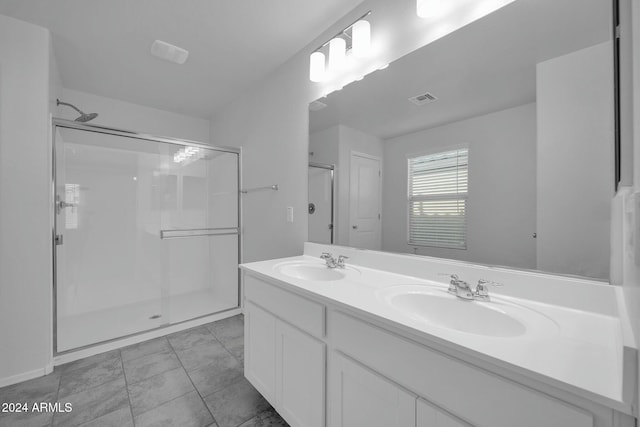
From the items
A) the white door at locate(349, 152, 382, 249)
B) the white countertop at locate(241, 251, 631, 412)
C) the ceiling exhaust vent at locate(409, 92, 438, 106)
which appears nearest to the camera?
the white countertop at locate(241, 251, 631, 412)

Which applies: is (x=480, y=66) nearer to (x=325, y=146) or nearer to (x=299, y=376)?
(x=325, y=146)

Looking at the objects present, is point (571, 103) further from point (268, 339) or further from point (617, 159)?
point (268, 339)

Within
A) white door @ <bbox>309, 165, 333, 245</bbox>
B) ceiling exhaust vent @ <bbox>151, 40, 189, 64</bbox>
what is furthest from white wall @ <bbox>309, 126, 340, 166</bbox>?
ceiling exhaust vent @ <bbox>151, 40, 189, 64</bbox>

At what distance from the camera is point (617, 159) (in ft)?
2.55

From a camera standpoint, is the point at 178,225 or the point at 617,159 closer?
the point at 617,159

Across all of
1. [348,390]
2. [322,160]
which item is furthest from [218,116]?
[348,390]

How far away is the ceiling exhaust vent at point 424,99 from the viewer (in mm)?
1242

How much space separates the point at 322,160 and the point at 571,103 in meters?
1.26

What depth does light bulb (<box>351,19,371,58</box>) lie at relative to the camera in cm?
148

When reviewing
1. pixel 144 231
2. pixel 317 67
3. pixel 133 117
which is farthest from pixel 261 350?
pixel 133 117

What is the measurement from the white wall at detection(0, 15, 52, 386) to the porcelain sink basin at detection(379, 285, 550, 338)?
226cm

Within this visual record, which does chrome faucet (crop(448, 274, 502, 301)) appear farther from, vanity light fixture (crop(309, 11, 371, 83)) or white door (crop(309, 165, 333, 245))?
vanity light fixture (crop(309, 11, 371, 83))

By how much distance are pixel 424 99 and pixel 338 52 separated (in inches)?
28.4

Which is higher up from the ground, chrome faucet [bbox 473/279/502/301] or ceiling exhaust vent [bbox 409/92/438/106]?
ceiling exhaust vent [bbox 409/92/438/106]
